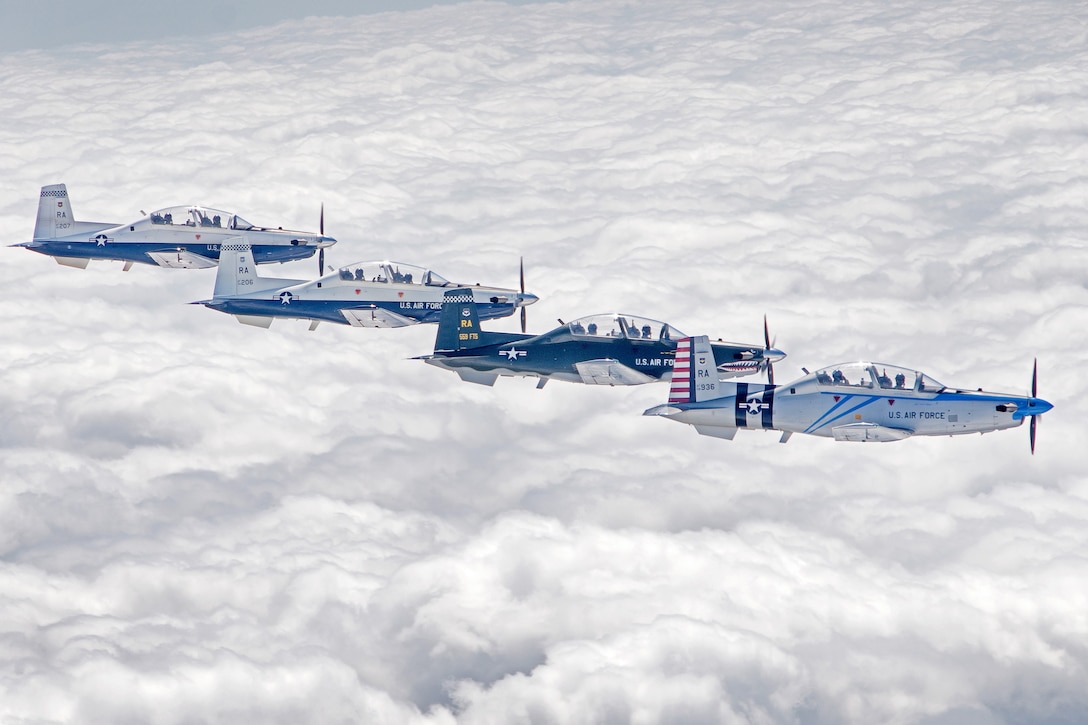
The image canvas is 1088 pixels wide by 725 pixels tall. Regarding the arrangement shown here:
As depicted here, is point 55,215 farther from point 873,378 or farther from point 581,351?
point 873,378

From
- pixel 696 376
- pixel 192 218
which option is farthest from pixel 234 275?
pixel 696 376

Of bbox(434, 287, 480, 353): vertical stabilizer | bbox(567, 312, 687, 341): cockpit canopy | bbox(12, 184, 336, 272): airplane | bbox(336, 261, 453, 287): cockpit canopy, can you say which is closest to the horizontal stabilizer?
bbox(567, 312, 687, 341): cockpit canopy

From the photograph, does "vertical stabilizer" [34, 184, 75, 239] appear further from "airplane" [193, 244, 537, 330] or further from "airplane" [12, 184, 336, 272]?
"airplane" [193, 244, 537, 330]

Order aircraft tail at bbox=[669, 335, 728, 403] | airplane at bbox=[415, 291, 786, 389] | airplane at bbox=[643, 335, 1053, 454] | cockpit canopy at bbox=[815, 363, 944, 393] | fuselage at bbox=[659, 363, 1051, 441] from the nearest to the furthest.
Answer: fuselage at bbox=[659, 363, 1051, 441], airplane at bbox=[643, 335, 1053, 454], cockpit canopy at bbox=[815, 363, 944, 393], aircraft tail at bbox=[669, 335, 728, 403], airplane at bbox=[415, 291, 786, 389]

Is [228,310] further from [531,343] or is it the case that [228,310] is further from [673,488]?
[673,488]

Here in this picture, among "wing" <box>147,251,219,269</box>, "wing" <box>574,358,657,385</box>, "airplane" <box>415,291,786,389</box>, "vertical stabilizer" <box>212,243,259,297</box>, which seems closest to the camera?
"airplane" <box>415,291,786,389</box>

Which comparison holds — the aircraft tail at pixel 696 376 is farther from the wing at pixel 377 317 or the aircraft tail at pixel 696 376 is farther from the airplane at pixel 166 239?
the airplane at pixel 166 239

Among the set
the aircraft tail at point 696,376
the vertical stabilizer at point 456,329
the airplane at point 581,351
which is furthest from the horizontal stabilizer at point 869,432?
the vertical stabilizer at point 456,329

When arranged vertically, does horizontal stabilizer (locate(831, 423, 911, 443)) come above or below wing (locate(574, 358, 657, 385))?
below
